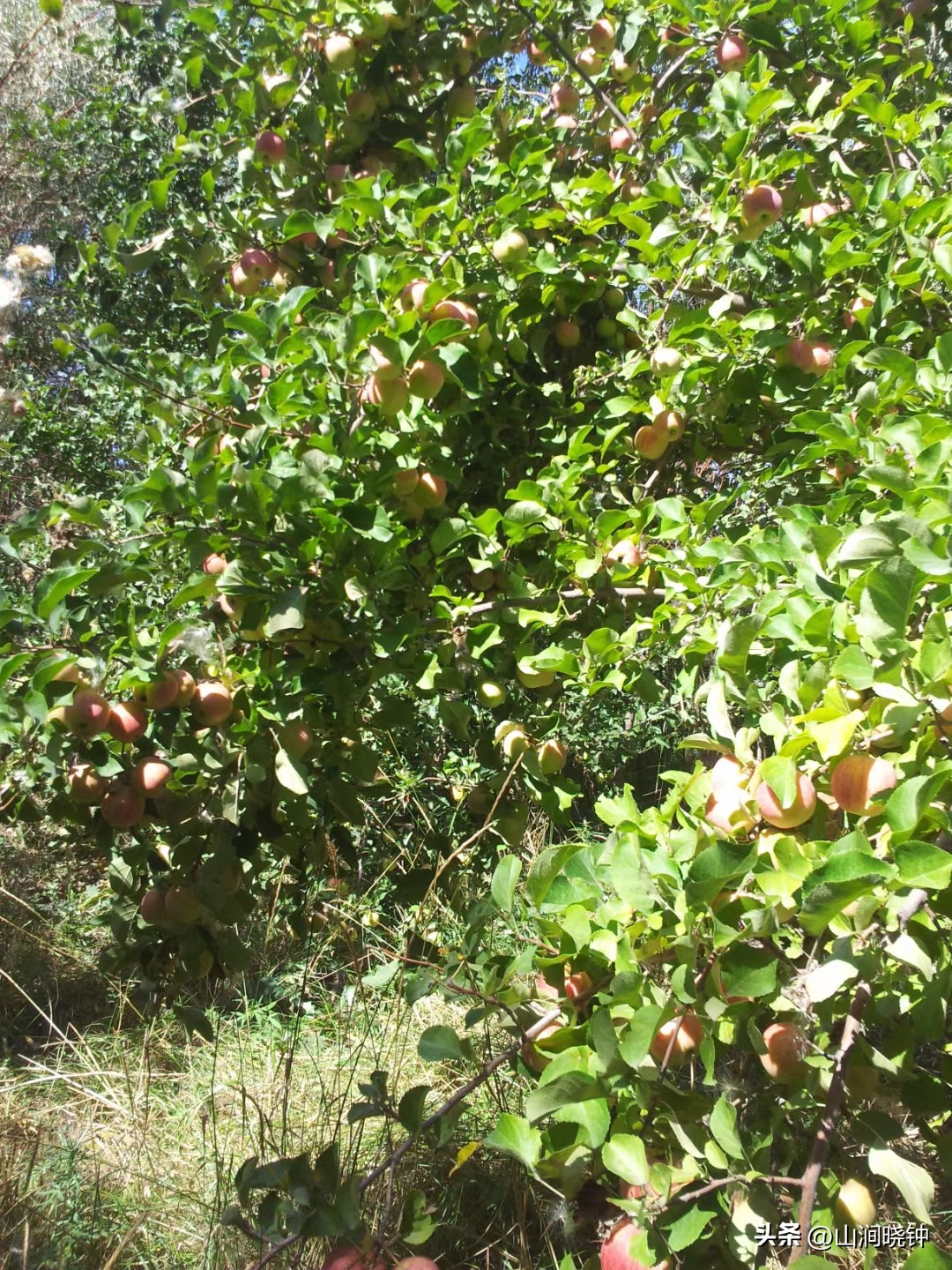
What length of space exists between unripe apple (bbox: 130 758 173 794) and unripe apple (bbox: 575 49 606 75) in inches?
66.1

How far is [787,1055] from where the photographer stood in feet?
2.69

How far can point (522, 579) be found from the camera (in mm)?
1344

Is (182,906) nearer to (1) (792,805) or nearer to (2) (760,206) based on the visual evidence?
(1) (792,805)

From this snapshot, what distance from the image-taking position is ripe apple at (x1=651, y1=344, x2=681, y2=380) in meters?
1.43

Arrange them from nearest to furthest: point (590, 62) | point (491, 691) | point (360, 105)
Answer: point (491, 691) < point (360, 105) < point (590, 62)

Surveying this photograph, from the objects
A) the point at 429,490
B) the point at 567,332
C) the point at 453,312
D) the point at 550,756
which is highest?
the point at 567,332

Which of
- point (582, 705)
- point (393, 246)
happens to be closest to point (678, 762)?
point (582, 705)

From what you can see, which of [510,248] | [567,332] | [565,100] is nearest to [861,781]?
[510,248]

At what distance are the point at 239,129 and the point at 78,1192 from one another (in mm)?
1962

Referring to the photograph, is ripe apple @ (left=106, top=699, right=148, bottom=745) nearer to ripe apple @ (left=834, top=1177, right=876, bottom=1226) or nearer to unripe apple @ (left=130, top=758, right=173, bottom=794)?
unripe apple @ (left=130, top=758, right=173, bottom=794)

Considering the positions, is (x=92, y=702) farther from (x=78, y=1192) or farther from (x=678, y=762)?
(x=678, y=762)

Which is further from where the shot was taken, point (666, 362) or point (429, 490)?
point (666, 362)

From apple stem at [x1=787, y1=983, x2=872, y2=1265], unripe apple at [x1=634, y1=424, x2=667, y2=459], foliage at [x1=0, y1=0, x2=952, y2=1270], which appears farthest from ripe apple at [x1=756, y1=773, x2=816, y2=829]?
unripe apple at [x1=634, y1=424, x2=667, y2=459]

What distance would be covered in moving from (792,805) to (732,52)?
1554 mm
